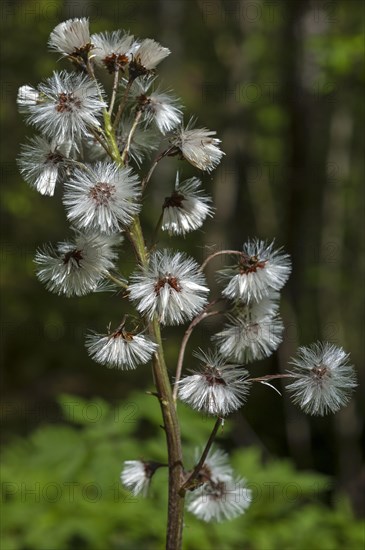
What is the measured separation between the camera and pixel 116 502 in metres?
3.51

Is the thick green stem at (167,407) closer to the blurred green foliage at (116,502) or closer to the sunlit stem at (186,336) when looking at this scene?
the sunlit stem at (186,336)

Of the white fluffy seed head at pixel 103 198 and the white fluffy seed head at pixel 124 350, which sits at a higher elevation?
the white fluffy seed head at pixel 103 198

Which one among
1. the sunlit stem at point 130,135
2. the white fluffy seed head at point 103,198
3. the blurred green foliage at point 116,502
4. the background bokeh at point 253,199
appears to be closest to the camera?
the white fluffy seed head at point 103,198

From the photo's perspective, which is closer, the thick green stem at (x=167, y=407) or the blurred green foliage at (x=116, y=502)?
the thick green stem at (x=167, y=407)

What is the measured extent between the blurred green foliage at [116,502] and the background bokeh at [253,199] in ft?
9.71

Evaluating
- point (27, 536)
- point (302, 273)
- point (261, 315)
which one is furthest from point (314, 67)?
point (261, 315)

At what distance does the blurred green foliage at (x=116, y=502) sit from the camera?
3.24 metres

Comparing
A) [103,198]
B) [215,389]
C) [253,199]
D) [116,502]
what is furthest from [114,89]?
[253,199]

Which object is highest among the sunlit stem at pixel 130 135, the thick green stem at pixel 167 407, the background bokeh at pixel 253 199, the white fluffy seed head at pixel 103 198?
the background bokeh at pixel 253 199

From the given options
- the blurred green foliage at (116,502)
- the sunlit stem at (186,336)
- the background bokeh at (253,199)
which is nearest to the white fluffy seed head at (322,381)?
the sunlit stem at (186,336)

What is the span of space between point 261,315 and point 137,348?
14.4 inches

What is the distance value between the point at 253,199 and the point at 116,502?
7.75m

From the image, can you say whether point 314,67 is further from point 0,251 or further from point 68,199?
point 68,199

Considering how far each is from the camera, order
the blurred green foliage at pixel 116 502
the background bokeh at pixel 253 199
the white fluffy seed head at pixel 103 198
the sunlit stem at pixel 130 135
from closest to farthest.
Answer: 1. the white fluffy seed head at pixel 103 198
2. the sunlit stem at pixel 130 135
3. the blurred green foliage at pixel 116 502
4. the background bokeh at pixel 253 199
